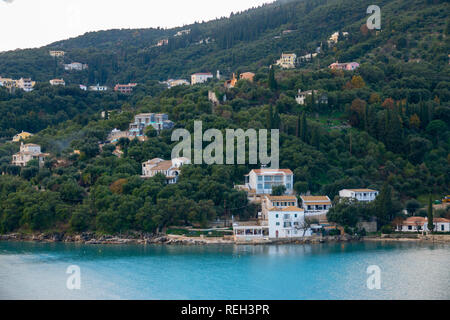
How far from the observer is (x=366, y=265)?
2311 cm

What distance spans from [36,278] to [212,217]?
965 centimetres

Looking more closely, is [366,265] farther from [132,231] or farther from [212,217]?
[132,231]

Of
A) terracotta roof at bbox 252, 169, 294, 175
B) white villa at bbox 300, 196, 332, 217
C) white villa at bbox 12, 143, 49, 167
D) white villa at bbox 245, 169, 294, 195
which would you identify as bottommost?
white villa at bbox 300, 196, 332, 217

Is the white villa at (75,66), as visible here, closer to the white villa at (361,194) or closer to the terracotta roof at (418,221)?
the white villa at (361,194)

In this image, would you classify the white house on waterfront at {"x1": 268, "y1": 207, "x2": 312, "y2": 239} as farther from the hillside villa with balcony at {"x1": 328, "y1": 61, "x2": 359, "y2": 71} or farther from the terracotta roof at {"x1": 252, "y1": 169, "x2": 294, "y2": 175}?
the hillside villa with balcony at {"x1": 328, "y1": 61, "x2": 359, "y2": 71}

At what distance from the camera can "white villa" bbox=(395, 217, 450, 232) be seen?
29.0m

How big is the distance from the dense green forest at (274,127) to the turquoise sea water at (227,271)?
250cm

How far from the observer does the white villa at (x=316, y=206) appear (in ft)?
96.0

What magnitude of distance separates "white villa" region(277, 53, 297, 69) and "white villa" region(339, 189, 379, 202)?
26.9m

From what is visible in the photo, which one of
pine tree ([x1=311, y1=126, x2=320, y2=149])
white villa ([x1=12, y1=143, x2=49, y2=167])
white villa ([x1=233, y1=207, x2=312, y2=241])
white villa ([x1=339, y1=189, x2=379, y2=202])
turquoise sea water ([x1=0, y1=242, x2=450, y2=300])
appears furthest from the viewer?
white villa ([x1=12, y1=143, x2=49, y2=167])

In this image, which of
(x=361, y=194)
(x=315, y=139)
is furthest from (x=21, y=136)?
(x=361, y=194)

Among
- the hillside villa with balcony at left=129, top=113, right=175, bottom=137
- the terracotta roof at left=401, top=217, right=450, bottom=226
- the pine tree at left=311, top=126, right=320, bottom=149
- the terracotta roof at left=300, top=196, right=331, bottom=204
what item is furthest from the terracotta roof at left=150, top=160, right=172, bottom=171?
the terracotta roof at left=401, top=217, right=450, bottom=226
